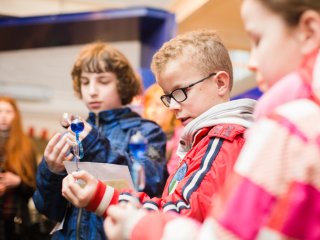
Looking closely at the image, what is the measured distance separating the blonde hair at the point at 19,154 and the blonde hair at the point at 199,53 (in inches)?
46.7

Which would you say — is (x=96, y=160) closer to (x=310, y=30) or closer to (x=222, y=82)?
(x=222, y=82)

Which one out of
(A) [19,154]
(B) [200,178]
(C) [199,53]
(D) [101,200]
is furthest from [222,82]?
(A) [19,154]

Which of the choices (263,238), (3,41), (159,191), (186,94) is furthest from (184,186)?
(3,41)

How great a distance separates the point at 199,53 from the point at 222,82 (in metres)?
0.08

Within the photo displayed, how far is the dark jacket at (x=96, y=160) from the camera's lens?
1298 mm

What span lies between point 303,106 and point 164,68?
21.0 inches

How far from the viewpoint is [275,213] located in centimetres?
56

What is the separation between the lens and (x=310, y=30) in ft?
2.08

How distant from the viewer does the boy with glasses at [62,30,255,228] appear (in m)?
0.91

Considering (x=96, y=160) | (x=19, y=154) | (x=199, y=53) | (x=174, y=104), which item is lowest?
(x=19, y=154)

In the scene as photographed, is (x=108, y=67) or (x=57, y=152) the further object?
(x=108, y=67)

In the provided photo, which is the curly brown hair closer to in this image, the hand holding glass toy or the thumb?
the hand holding glass toy

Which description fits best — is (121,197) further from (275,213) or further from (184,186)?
(275,213)

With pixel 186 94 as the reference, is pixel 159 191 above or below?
below
